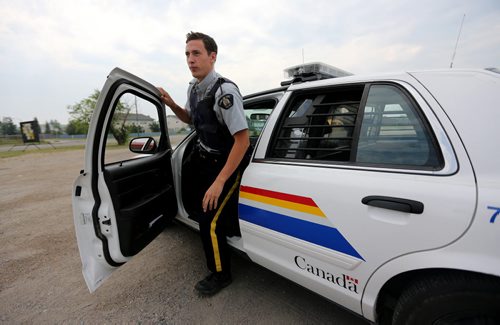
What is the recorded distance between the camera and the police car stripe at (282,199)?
4.23 feet

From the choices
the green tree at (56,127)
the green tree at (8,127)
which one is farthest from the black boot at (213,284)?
the green tree at (56,127)

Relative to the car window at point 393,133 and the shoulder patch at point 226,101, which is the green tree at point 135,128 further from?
the car window at point 393,133

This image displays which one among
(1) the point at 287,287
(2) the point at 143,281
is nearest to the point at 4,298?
(2) the point at 143,281

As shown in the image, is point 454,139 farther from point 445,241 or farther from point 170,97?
point 170,97

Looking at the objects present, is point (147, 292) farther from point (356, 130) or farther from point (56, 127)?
point (56, 127)

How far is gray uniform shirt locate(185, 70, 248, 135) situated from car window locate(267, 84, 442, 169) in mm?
271

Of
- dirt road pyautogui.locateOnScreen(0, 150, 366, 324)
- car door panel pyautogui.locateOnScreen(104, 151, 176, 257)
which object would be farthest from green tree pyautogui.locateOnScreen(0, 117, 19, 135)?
car door panel pyautogui.locateOnScreen(104, 151, 176, 257)

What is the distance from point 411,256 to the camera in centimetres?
101

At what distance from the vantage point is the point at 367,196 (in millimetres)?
1105

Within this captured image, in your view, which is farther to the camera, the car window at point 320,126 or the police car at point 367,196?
the car window at point 320,126

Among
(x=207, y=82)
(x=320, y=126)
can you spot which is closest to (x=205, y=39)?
(x=207, y=82)

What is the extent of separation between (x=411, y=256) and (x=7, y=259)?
3.59 m

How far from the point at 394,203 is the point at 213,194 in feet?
3.57

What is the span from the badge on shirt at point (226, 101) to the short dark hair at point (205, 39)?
1.37ft
